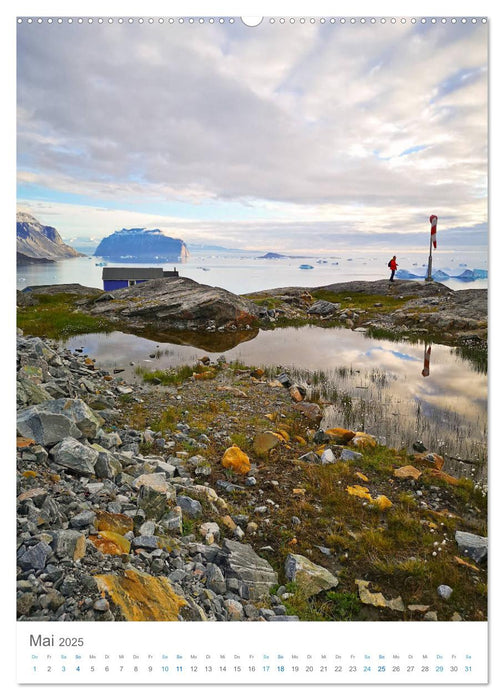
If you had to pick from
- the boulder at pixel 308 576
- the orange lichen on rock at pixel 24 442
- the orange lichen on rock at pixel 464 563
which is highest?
the orange lichen on rock at pixel 24 442

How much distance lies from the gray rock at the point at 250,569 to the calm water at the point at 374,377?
3875 millimetres

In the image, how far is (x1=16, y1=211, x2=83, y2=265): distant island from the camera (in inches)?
215

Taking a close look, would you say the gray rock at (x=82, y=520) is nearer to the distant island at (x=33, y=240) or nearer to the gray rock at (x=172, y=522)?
the gray rock at (x=172, y=522)

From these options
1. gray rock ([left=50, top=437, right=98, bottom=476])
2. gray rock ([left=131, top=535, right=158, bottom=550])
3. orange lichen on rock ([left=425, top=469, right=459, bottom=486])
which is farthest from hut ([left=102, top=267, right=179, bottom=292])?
gray rock ([left=131, top=535, right=158, bottom=550])

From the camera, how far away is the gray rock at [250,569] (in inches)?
184

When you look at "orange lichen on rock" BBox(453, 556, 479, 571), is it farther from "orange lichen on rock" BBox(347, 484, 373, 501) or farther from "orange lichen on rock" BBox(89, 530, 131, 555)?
"orange lichen on rock" BBox(89, 530, 131, 555)

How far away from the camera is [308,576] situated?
5.00 m

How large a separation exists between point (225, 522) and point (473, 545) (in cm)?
357

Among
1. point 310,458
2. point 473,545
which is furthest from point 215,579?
point 310,458

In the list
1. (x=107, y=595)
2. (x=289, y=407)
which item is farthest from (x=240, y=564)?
(x=289, y=407)

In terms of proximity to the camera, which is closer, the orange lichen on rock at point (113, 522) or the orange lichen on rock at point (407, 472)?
the orange lichen on rock at point (113, 522)

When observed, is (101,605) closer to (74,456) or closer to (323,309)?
(74,456)

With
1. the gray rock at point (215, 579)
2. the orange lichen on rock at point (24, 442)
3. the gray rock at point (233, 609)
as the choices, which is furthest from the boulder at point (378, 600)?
the orange lichen on rock at point (24, 442)
